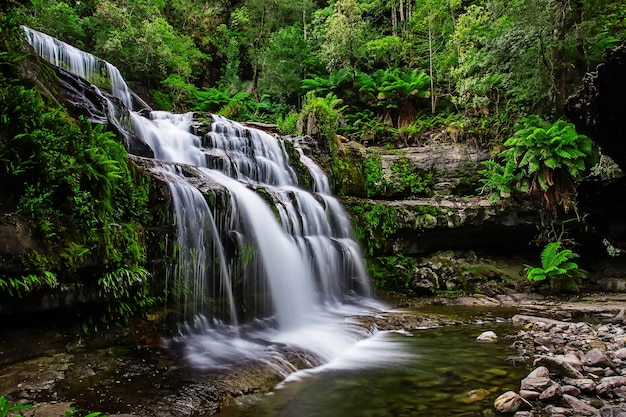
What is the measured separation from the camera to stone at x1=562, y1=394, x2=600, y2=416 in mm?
3555

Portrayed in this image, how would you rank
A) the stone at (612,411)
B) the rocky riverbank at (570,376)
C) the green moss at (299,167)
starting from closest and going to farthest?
the stone at (612,411) < the rocky riverbank at (570,376) < the green moss at (299,167)

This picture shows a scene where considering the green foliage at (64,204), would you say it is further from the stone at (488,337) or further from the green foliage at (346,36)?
the green foliage at (346,36)

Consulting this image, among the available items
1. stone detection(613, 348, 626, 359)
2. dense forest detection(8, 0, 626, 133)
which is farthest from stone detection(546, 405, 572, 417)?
dense forest detection(8, 0, 626, 133)

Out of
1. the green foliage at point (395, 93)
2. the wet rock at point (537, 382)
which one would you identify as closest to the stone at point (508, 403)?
the wet rock at point (537, 382)

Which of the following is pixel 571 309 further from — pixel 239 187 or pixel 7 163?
pixel 7 163

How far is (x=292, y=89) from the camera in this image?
2162 cm

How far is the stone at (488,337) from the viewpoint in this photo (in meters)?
6.54

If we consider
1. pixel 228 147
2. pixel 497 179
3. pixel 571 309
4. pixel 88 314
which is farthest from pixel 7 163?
pixel 497 179

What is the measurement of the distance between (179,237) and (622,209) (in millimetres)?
5943

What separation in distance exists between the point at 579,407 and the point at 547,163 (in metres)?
8.89

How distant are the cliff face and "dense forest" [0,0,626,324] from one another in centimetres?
570

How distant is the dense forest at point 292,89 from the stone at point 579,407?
5.24 m

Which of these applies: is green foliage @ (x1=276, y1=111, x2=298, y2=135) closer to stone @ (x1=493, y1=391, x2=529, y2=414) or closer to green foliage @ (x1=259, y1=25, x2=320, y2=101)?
green foliage @ (x1=259, y1=25, x2=320, y2=101)

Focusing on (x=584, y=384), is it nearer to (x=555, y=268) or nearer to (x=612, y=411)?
(x=612, y=411)
